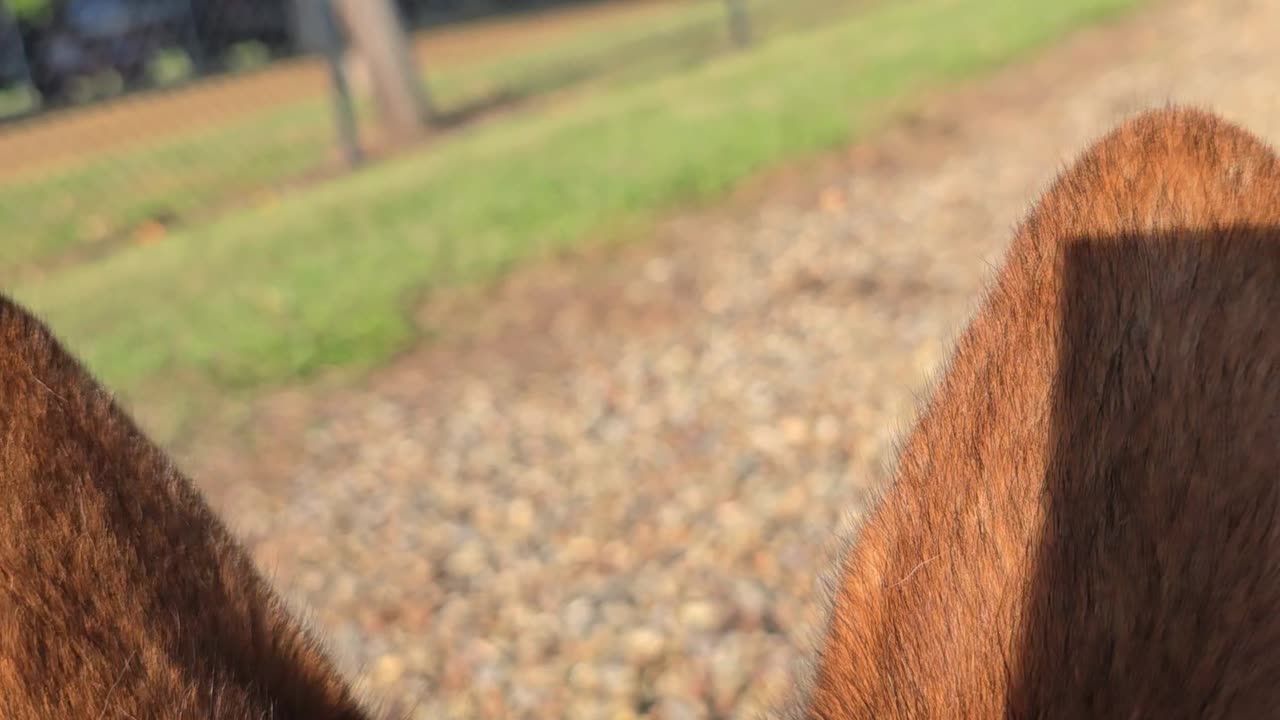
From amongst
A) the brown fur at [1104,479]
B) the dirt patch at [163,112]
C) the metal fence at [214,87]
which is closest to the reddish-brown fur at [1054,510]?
the brown fur at [1104,479]

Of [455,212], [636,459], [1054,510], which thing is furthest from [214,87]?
[1054,510]

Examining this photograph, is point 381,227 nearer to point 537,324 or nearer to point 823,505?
point 537,324

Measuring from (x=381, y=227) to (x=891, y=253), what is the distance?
3854 mm

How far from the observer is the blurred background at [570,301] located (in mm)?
3865

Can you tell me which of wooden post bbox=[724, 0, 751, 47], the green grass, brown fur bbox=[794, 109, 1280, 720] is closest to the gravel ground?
the green grass

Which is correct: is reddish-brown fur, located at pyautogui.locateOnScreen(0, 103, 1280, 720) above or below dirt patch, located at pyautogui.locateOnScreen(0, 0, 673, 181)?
above

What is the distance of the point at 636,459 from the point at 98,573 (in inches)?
156

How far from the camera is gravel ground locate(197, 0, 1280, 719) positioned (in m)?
3.67

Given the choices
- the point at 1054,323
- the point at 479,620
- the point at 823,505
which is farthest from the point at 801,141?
the point at 1054,323

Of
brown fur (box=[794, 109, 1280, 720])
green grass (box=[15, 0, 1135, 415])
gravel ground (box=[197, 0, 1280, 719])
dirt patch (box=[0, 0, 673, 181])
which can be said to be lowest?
gravel ground (box=[197, 0, 1280, 719])

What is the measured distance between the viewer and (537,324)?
6.43 m

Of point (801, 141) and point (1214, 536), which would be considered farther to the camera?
point (801, 141)

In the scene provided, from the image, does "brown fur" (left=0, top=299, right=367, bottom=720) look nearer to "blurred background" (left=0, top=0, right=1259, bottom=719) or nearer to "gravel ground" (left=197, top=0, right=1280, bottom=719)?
"blurred background" (left=0, top=0, right=1259, bottom=719)

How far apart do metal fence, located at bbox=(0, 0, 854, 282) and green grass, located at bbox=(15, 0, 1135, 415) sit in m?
1.04
